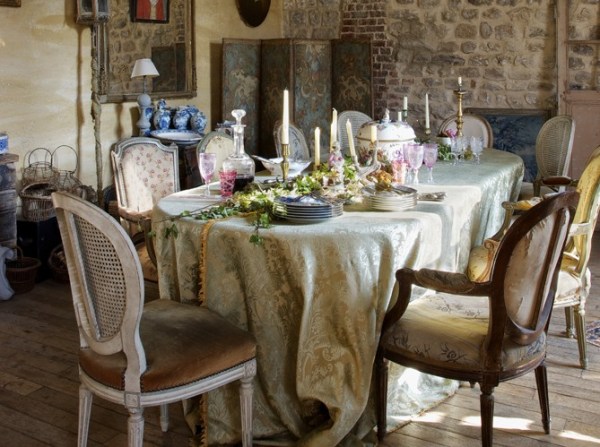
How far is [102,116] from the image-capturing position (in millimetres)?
5496

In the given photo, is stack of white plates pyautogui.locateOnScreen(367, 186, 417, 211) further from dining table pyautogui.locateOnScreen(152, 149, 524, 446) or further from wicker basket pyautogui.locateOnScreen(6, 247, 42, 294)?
wicker basket pyautogui.locateOnScreen(6, 247, 42, 294)

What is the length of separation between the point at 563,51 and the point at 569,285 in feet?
12.0

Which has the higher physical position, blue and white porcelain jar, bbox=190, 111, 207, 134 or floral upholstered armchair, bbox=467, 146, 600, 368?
blue and white porcelain jar, bbox=190, 111, 207, 134

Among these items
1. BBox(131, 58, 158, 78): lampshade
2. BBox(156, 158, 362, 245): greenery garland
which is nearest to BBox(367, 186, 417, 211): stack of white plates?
BBox(156, 158, 362, 245): greenery garland

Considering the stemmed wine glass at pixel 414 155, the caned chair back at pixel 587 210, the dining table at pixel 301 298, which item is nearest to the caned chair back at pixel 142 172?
the dining table at pixel 301 298

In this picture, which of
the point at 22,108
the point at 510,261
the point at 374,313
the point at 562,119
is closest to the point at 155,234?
the point at 374,313

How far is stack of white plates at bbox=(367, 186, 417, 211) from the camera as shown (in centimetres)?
286

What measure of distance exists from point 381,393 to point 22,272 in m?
2.63

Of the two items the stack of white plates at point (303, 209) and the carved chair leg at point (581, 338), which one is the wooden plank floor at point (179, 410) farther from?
the stack of white plates at point (303, 209)

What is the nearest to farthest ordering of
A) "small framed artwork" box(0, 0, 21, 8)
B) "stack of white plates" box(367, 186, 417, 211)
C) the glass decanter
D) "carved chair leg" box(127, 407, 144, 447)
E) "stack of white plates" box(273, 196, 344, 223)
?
"carved chair leg" box(127, 407, 144, 447) < "stack of white plates" box(273, 196, 344, 223) < "stack of white plates" box(367, 186, 417, 211) < the glass decanter < "small framed artwork" box(0, 0, 21, 8)

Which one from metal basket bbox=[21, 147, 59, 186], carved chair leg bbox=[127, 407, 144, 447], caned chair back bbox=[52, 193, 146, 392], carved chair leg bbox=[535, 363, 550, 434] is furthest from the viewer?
metal basket bbox=[21, 147, 59, 186]

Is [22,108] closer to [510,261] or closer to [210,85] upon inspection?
[210,85]

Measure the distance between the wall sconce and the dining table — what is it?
8.95 ft

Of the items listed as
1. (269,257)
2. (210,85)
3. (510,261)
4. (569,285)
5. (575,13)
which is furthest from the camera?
(210,85)
